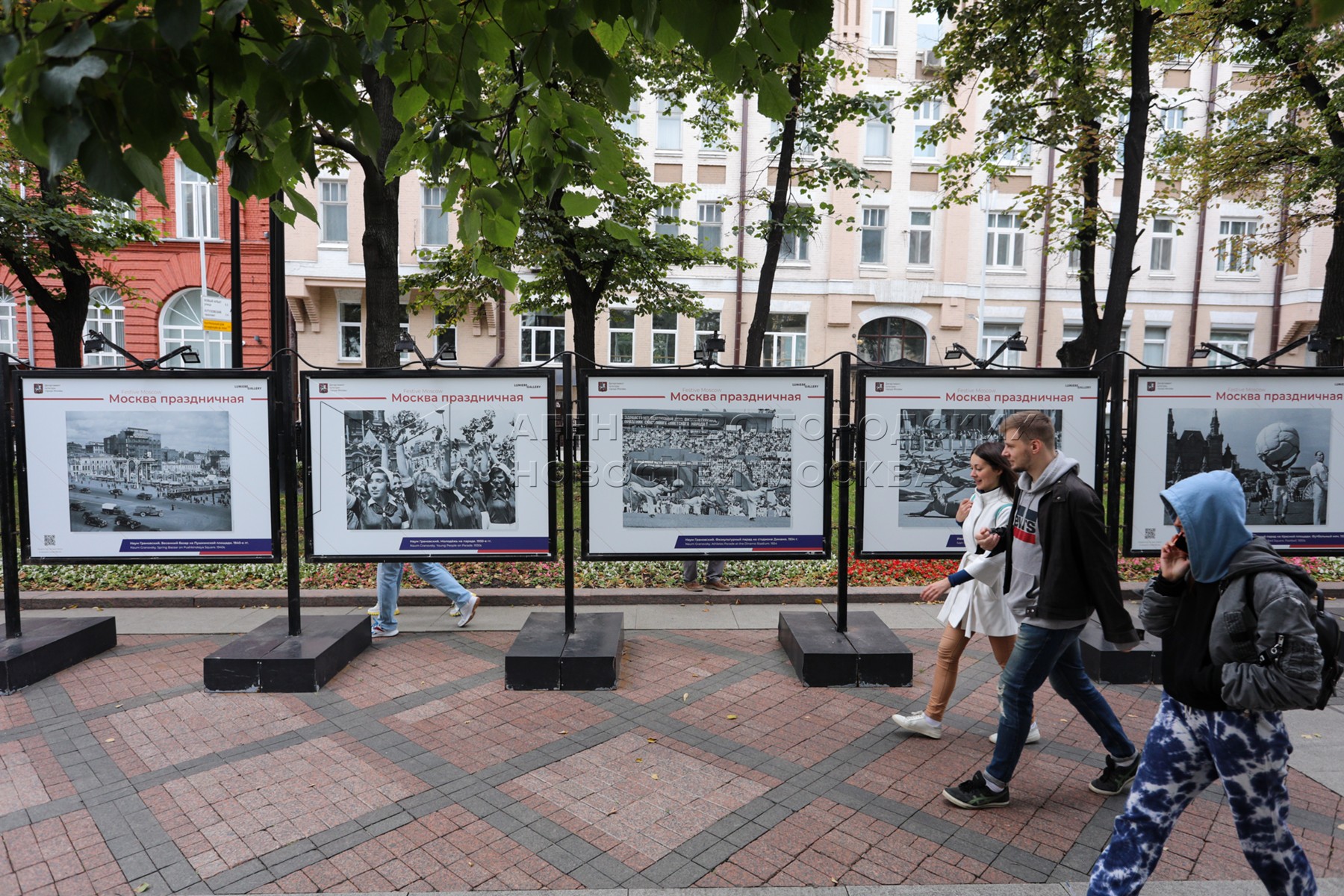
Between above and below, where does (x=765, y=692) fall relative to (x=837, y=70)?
below

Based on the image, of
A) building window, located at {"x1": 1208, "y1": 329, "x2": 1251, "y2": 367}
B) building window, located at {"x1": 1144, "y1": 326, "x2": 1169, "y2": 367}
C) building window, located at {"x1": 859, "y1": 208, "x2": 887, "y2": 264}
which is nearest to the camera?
building window, located at {"x1": 859, "y1": 208, "x2": 887, "y2": 264}

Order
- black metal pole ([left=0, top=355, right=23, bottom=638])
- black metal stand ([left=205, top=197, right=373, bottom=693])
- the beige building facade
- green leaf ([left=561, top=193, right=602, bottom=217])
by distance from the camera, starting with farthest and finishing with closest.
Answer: the beige building facade → black metal pole ([left=0, top=355, right=23, bottom=638]) → black metal stand ([left=205, top=197, right=373, bottom=693]) → green leaf ([left=561, top=193, right=602, bottom=217])

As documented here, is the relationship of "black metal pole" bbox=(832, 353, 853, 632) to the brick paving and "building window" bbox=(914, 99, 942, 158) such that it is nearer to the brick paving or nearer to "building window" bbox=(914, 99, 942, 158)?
the brick paving

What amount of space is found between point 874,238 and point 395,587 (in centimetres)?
2416

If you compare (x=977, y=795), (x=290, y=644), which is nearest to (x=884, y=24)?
(x=290, y=644)

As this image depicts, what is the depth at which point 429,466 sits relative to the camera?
610cm

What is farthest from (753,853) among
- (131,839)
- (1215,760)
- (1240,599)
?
(131,839)

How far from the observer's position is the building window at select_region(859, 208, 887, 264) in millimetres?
27203

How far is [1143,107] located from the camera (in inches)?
379

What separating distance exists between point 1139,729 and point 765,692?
2.46m

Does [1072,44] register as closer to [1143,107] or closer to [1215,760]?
[1143,107]

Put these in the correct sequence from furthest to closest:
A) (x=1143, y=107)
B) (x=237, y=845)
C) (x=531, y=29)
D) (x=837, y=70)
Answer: (x=837, y=70) → (x=1143, y=107) → (x=237, y=845) → (x=531, y=29)

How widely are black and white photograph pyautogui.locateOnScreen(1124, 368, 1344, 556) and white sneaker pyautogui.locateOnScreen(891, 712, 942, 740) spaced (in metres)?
2.61

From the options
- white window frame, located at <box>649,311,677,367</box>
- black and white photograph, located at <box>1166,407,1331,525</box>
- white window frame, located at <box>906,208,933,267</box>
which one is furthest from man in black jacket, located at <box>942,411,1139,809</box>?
white window frame, located at <box>906,208,933,267</box>
